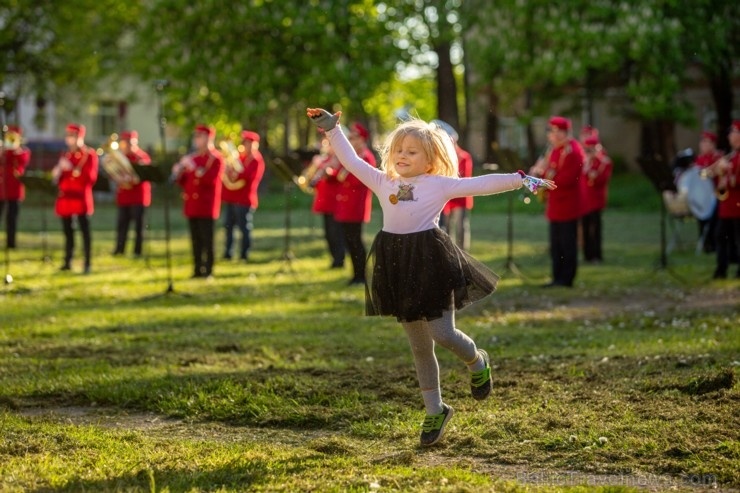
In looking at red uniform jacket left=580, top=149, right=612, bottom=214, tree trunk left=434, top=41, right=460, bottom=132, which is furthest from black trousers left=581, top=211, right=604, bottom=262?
tree trunk left=434, top=41, right=460, bottom=132

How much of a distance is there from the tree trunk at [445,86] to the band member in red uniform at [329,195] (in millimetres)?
7680

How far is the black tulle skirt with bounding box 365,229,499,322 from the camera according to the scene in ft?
22.7

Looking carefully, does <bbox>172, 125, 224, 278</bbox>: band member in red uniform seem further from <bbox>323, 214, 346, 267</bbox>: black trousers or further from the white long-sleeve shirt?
the white long-sleeve shirt

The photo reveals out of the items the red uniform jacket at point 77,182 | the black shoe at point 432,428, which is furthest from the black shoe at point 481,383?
the red uniform jacket at point 77,182

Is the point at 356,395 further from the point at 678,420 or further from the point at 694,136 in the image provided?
the point at 694,136

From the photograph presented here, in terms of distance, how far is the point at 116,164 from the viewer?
1977cm

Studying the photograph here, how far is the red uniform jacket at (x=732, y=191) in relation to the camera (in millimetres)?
15484

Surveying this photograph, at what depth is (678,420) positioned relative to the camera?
7.45 meters

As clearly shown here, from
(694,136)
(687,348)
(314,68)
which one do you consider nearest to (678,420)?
(687,348)

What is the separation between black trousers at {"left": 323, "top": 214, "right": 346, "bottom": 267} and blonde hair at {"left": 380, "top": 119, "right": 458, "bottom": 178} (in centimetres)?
1236

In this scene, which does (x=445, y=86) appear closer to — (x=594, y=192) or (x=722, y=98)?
(x=594, y=192)

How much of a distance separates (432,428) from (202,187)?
1081 cm

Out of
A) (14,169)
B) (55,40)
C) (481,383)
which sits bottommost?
(481,383)

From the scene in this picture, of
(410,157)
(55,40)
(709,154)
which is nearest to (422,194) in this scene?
(410,157)
